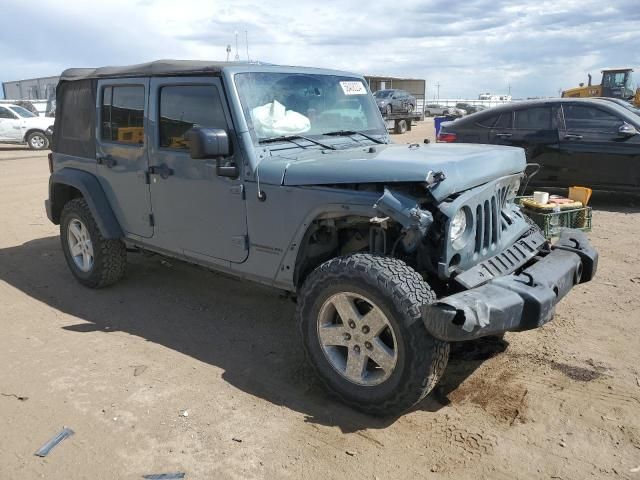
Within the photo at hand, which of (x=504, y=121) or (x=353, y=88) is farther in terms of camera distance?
(x=504, y=121)

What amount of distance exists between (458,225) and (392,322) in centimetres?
71

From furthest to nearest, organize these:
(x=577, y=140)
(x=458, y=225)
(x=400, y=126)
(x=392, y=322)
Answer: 1. (x=400, y=126)
2. (x=577, y=140)
3. (x=458, y=225)
4. (x=392, y=322)

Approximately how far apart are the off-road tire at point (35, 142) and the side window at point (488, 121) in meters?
17.0

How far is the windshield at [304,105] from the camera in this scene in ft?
12.6

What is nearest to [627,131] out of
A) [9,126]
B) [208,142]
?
[208,142]

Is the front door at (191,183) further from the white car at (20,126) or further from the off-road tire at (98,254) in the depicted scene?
the white car at (20,126)

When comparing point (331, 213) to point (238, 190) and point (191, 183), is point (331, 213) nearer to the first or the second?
point (238, 190)

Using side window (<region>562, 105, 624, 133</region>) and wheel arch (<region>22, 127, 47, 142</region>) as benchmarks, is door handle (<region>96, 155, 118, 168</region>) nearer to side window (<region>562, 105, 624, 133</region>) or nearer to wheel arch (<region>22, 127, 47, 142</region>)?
side window (<region>562, 105, 624, 133</region>)

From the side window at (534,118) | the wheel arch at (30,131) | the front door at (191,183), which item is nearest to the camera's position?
the front door at (191,183)

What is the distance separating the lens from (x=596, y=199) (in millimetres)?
9086

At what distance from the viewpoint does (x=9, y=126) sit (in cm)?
1980

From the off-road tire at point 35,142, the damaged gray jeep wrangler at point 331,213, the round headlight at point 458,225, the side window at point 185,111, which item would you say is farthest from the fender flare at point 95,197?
the off-road tire at point 35,142

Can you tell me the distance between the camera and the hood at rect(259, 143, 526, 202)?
308 centimetres

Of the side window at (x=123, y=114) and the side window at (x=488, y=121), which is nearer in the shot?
the side window at (x=123, y=114)
